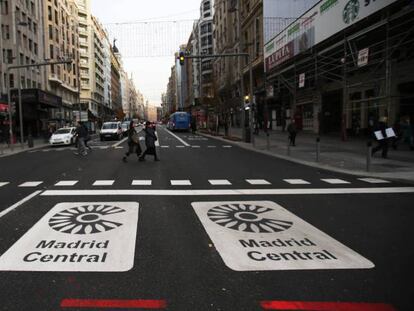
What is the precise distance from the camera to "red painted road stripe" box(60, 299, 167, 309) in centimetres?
353

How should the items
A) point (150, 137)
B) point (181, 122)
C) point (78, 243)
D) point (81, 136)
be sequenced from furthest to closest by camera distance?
1. point (181, 122)
2. point (81, 136)
3. point (150, 137)
4. point (78, 243)

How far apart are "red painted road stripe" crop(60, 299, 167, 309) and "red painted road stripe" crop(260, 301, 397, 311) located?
3.03ft

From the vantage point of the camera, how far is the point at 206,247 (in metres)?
5.20

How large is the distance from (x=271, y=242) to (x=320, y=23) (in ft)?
72.3

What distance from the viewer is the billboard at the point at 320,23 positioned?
64.2ft

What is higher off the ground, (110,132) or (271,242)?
(110,132)

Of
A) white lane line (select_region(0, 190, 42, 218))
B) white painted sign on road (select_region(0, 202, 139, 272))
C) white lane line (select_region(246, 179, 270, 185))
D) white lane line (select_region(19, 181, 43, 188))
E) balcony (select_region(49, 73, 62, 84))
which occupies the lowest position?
white lane line (select_region(246, 179, 270, 185))

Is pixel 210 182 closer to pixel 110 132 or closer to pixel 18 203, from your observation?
pixel 18 203

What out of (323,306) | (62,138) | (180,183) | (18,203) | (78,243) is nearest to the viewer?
(323,306)

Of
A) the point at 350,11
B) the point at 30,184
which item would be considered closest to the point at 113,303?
the point at 30,184

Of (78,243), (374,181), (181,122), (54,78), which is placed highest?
(54,78)

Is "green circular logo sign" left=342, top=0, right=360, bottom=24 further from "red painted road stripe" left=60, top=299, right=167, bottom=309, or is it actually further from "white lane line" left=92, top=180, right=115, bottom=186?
"red painted road stripe" left=60, top=299, right=167, bottom=309

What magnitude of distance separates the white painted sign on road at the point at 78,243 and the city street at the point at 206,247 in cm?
2

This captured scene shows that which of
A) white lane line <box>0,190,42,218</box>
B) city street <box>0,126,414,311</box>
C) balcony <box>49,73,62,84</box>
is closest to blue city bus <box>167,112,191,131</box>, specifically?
balcony <box>49,73,62,84</box>
